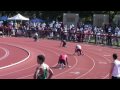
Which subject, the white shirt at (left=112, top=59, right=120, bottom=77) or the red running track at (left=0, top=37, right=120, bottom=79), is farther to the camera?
the red running track at (left=0, top=37, right=120, bottom=79)

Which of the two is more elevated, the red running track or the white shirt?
the white shirt

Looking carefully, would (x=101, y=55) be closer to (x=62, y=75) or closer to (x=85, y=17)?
(x=62, y=75)

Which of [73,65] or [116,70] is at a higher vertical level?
[116,70]

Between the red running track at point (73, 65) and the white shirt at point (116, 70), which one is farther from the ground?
the white shirt at point (116, 70)

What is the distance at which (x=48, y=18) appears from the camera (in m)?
48.3

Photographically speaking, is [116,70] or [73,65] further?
[73,65]

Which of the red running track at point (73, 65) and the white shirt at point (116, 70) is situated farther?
the red running track at point (73, 65)

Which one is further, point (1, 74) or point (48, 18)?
point (48, 18)
